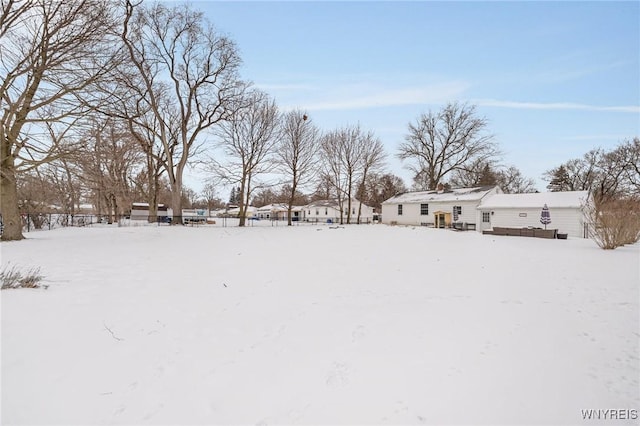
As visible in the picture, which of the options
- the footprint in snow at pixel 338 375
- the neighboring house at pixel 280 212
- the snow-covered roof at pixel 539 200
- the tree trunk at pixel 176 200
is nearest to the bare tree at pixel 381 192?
the neighboring house at pixel 280 212

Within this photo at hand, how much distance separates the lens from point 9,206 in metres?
12.4

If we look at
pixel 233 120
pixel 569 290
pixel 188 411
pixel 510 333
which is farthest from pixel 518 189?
pixel 188 411

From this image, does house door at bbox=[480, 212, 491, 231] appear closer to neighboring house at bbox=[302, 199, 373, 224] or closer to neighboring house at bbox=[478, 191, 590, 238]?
neighboring house at bbox=[478, 191, 590, 238]

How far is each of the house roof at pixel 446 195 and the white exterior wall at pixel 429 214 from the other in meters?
0.40

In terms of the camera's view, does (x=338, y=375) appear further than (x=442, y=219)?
No

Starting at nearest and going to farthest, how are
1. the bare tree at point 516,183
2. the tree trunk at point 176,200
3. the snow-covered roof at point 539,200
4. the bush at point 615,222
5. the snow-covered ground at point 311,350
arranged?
the snow-covered ground at point 311,350 < the bush at point 615,222 < the tree trunk at point 176,200 < the snow-covered roof at point 539,200 < the bare tree at point 516,183

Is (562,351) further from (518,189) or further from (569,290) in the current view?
(518,189)

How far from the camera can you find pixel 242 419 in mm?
2855

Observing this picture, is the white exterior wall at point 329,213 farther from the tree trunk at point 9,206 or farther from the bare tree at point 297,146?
the tree trunk at point 9,206

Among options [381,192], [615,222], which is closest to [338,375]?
[615,222]

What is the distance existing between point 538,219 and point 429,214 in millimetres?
10837

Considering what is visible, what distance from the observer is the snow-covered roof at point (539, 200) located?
78.9 feet

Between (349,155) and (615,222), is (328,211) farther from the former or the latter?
(615,222)

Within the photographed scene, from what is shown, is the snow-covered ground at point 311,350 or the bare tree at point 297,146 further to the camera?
the bare tree at point 297,146
